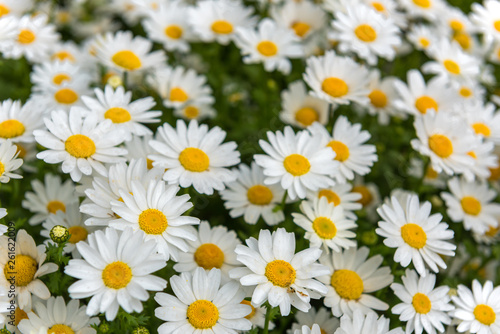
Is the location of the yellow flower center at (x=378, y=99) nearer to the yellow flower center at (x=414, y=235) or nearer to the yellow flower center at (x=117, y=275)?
the yellow flower center at (x=414, y=235)

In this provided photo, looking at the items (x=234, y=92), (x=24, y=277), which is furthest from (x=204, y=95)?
(x=24, y=277)

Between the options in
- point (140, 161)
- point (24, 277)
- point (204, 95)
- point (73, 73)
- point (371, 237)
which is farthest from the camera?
point (204, 95)

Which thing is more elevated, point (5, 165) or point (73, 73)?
point (5, 165)

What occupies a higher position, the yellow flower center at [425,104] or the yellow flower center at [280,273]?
the yellow flower center at [280,273]

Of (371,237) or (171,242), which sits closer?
(171,242)

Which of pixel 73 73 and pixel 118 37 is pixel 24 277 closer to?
pixel 73 73

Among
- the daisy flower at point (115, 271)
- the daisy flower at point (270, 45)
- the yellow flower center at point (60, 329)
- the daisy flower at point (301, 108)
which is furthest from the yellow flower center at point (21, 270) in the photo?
the daisy flower at point (270, 45)

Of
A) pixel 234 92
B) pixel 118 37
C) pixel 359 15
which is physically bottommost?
pixel 234 92
